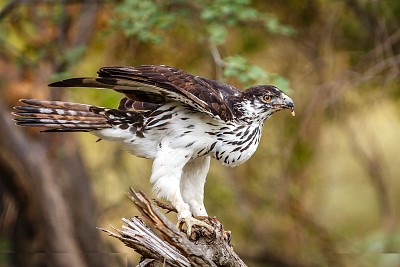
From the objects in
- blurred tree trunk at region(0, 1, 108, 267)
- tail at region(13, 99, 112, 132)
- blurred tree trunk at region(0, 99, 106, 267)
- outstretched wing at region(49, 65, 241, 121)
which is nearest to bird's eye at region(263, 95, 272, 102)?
outstretched wing at region(49, 65, 241, 121)

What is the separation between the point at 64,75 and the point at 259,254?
427cm

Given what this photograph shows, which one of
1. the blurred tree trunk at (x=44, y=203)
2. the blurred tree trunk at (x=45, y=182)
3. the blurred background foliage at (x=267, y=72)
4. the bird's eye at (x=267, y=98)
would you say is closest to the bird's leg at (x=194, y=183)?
the bird's eye at (x=267, y=98)

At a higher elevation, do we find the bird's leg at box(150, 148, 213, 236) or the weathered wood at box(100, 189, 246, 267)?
the bird's leg at box(150, 148, 213, 236)

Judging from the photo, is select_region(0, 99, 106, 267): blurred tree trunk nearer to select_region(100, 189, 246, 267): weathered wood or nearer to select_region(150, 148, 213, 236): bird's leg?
select_region(150, 148, 213, 236): bird's leg

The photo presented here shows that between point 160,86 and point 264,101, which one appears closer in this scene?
point 160,86

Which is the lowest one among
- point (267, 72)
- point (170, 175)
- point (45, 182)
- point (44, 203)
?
point (170, 175)

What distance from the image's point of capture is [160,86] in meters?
4.46

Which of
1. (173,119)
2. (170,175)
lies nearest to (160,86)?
(173,119)

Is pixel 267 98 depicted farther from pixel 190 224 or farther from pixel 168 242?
pixel 168 242

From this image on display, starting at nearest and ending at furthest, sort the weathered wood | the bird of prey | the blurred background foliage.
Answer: the weathered wood < the bird of prey < the blurred background foliage

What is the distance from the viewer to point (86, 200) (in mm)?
8844

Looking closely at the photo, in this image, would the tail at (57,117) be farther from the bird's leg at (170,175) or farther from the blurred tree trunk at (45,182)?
the blurred tree trunk at (45,182)

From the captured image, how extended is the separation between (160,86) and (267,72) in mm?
2710

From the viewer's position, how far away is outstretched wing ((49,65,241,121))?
4.44m
